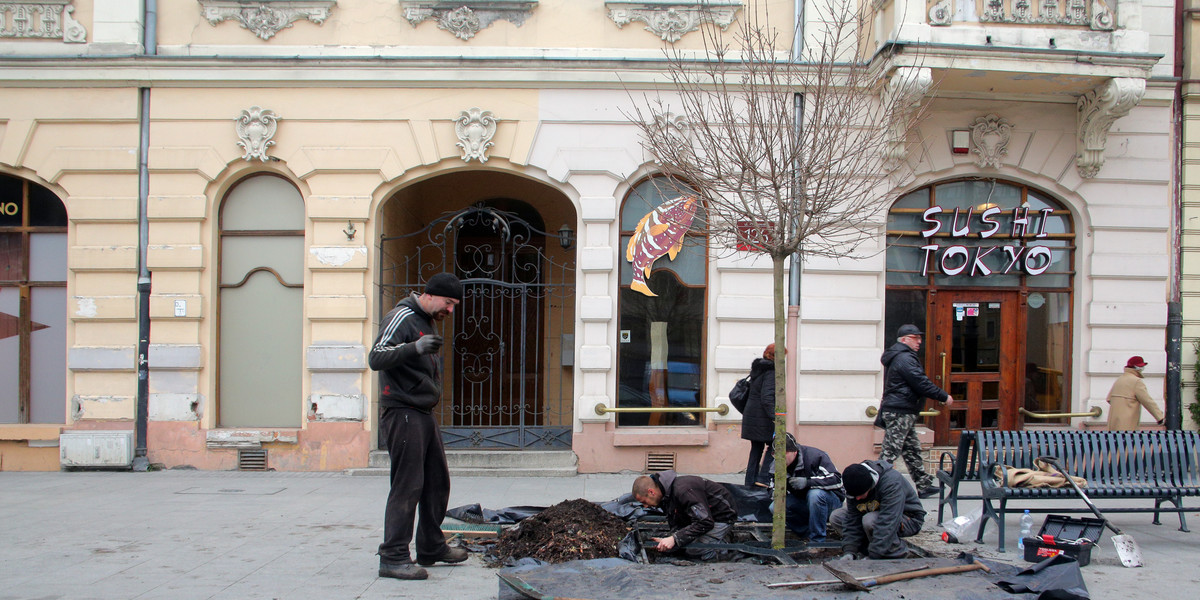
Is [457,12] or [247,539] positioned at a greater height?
[457,12]

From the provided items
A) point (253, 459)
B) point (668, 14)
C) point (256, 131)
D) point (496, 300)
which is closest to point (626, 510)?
point (496, 300)

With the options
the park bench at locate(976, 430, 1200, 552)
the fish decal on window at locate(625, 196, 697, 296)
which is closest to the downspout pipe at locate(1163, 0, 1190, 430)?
the park bench at locate(976, 430, 1200, 552)

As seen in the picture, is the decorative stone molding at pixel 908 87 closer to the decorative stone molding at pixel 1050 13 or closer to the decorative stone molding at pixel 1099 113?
the decorative stone molding at pixel 1050 13

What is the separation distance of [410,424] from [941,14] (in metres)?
7.58

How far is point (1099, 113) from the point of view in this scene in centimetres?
967

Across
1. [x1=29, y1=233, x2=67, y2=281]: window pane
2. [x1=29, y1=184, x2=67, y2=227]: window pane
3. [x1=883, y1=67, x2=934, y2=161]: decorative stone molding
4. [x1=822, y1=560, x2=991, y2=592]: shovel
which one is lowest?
[x1=822, y1=560, x2=991, y2=592]: shovel

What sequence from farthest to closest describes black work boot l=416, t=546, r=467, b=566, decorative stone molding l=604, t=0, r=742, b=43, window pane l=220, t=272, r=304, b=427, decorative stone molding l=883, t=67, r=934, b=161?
window pane l=220, t=272, r=304, b=427 → decorative stone molding l=604, t=0, r=742, b=43 → decorative stone molding l=883, t=67, r=934, b=161 → black work boot l=416, t=546, r=467, b=566

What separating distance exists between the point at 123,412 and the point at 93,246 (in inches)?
78.5

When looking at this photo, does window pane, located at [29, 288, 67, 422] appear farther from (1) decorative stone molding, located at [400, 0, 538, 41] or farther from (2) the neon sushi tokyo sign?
(2) the neon sushi tokyo sign

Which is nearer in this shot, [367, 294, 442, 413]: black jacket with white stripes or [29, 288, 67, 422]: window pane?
[367, 294, 442, 413]: black jacket with white stripes

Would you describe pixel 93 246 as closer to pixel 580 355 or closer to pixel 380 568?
pixel 580 355

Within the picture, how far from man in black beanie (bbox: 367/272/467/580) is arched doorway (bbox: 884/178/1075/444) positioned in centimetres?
680

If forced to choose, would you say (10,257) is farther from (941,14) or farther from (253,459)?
(941,14)

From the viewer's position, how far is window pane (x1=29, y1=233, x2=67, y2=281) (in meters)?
10.1
